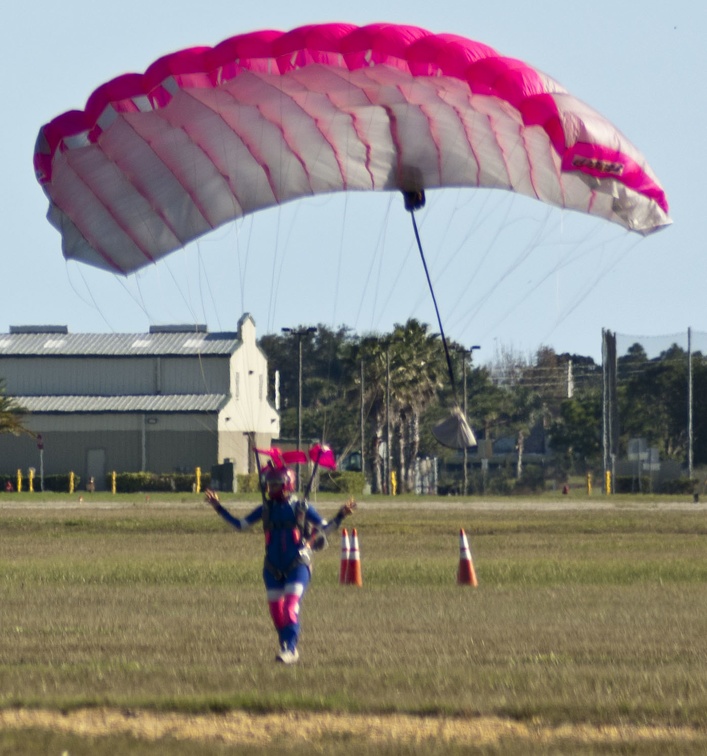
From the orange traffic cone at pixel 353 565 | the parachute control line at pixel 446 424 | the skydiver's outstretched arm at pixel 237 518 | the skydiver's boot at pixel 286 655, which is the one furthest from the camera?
the orange traffic cone at pixel 353 565

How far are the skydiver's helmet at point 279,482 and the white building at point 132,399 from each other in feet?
222

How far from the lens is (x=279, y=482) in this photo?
41.0 feet

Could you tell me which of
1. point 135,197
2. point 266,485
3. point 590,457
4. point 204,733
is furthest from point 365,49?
point 590,457

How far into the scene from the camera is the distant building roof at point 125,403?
82375 millimetres

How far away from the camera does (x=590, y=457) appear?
108 meters

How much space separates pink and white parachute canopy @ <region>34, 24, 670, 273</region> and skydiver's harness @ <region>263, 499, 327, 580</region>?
510 cm

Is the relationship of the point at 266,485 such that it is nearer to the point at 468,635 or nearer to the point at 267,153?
the point at 468,635

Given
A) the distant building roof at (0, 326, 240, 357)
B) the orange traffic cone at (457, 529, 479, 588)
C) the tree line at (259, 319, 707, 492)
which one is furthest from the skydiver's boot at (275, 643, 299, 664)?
the distant building roof at (0, 326, 240, 357)

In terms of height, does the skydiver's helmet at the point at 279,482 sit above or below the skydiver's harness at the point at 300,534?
above

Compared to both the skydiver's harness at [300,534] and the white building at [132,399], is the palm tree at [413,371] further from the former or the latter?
the skydiver's harness at [300,534]

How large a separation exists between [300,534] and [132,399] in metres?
72.6

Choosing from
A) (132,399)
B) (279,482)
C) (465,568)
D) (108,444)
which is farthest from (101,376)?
(279,482)

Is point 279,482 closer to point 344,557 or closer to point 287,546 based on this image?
point 287,546

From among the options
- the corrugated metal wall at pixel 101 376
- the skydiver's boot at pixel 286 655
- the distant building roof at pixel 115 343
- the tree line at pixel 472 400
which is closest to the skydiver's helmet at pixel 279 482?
the skydiver's boot at pixel 286 655
